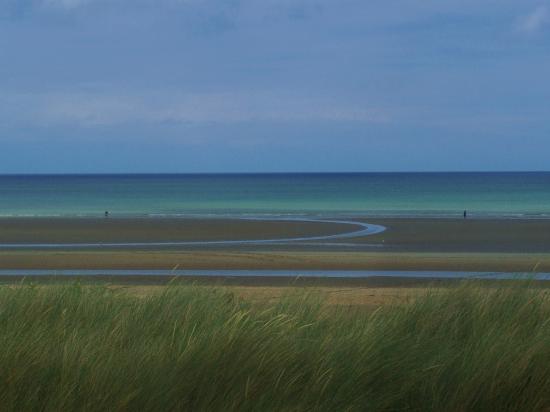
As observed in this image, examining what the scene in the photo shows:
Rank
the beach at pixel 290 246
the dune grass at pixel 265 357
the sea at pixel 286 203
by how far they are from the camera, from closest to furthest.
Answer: the dune grass at pixel 265 357 → the beach at pixel 290 246 → the sea at pixel 286 203

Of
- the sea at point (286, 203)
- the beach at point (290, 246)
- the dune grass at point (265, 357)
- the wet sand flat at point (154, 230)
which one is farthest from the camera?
the sea at point (286, 203)

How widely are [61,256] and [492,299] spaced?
17.1m

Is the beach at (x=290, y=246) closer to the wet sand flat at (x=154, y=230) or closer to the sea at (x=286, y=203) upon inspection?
the wet sand flat at (x=154, y=230)

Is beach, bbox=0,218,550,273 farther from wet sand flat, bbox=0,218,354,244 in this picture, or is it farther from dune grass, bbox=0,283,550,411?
dune grass, bbox=0,283,550,411

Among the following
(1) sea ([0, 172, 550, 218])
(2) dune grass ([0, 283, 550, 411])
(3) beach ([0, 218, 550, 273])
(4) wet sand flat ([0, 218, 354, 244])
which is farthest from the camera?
(1) sea ([0, 172, 550, 218])

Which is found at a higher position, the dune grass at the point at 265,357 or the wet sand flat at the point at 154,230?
the dune grass at the point at 265,357

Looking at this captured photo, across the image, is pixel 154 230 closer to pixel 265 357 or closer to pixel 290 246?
pixel 290 246

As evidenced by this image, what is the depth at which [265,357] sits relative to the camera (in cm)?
662

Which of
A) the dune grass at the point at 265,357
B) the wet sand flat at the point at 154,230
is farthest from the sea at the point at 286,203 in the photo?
the dune grass at the point at 265,357

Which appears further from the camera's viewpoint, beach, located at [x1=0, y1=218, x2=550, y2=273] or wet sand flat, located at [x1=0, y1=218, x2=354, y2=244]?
wet sand flat, located at [x1=0, y1=218, x2=354, y2=244]

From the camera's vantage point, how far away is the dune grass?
6.28 meters

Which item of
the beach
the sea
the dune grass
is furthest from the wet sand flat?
the dune grass

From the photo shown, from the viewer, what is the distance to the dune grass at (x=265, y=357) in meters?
6.28

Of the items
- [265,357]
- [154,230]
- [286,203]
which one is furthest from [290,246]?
[286,203]
